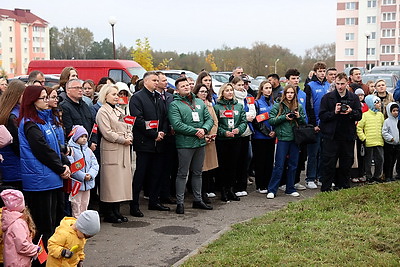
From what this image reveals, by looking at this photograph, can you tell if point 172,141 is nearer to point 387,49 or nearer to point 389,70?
point 389,70

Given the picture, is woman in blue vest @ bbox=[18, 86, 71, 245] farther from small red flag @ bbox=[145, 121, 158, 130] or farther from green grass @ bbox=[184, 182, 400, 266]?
small red flag @ bbox=[145, 121, 158, 130]

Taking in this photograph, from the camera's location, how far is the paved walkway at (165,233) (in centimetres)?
693

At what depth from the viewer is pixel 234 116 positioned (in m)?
10.1

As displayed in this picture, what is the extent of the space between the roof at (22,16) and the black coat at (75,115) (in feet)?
368

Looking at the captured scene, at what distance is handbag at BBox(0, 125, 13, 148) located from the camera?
6285 mm

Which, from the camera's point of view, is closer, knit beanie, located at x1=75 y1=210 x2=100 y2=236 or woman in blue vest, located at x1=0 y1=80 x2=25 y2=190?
knit beanie, located at x1=75 y1=210 x2=100 y2=236

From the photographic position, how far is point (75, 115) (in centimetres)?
808

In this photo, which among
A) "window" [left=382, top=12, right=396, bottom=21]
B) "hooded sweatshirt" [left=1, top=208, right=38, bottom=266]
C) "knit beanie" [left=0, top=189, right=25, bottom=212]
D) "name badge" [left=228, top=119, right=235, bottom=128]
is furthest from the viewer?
"window" [left=382, top=12, right=396, bottom=21]

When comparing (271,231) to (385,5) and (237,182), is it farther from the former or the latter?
(385,5)

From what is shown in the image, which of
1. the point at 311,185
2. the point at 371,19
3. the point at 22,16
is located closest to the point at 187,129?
the point at 311,185

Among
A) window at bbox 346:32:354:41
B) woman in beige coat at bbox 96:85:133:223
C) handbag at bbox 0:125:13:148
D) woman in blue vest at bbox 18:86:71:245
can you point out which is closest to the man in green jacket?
woman in beige coat at bbox 96:85:133:223

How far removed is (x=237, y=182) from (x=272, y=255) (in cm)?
461

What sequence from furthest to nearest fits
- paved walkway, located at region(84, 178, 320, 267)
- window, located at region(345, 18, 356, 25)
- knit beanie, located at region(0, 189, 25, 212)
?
1. window, located at region(345, 18, 356, 25)
2. paved walkway, located at region(84, 178, 320, 267)
3. knit beanie, located at region(0, 189, 25, 212)

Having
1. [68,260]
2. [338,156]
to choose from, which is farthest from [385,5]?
[68,260]
